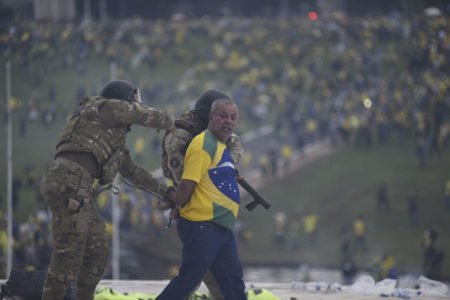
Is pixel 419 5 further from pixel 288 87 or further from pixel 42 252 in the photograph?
pixel 42 252

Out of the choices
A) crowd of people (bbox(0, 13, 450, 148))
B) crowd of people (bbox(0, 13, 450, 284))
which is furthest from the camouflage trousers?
crowd of people (bbox(0, 13, 450, 148))

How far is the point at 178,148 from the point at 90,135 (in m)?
0.64

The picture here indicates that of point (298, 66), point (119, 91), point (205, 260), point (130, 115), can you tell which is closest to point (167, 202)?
point (205, 260)

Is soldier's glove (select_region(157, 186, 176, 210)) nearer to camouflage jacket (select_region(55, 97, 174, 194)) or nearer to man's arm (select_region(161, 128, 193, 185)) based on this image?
man's arm (select_region(161, 128, 193, 185))

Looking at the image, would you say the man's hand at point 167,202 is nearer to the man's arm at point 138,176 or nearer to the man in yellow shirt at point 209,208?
the man's arm at point 138,176

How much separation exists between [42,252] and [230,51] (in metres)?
10.3

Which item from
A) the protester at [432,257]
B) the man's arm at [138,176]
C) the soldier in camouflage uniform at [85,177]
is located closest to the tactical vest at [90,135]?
the soldier in camouflage uniform at [85,177]

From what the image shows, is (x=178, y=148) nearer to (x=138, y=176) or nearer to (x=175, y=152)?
(x=175, y=152)

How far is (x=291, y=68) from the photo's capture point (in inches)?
931

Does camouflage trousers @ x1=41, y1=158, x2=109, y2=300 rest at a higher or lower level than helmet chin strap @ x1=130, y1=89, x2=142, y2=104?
lower

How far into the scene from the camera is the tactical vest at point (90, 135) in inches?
166

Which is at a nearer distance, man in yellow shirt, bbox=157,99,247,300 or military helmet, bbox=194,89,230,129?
man in yellow shirt, bbox=157,99,247,300

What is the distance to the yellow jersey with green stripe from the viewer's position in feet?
13.8

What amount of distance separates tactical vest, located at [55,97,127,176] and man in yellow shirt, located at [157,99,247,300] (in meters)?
0.46
